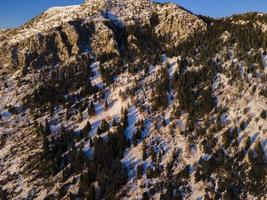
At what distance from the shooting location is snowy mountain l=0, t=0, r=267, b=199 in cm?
9838

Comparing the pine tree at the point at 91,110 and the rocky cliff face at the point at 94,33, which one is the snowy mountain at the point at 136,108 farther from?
the rocky cliff face at the point at 94,33

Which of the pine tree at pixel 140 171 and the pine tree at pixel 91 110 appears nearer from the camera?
the pine tree at pixel 140 171

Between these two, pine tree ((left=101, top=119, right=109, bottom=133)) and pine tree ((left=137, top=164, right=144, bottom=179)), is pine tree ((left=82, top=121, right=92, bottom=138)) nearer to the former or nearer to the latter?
pine tree ((left=101, top=119, right=109, bottom=133))

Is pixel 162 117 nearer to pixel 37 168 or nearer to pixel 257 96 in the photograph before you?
pixel 257 96

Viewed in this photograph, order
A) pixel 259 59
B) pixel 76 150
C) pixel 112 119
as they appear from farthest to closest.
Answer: pixel 259 59 < pixel 112 119 < pixel 76 150

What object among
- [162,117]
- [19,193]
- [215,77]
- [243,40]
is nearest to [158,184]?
[162,117]

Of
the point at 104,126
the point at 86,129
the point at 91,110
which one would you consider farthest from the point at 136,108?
the point at 86,129

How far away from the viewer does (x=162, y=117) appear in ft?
376

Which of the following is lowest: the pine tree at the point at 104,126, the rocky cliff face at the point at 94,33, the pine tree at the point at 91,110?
the pine tree at the point at 104,126

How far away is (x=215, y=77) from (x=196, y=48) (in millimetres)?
20795

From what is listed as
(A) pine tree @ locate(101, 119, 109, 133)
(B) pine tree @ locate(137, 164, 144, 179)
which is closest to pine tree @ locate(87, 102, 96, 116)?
(A) pine tree @ locate(101, 119, 109, 133)

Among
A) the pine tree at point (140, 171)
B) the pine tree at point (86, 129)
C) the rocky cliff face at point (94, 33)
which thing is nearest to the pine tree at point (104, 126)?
the pine tree at point (86, 129)

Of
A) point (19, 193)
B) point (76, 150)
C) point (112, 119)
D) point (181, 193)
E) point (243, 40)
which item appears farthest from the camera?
point (243, 40)

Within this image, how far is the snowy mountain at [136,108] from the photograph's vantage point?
98375 millimetres
